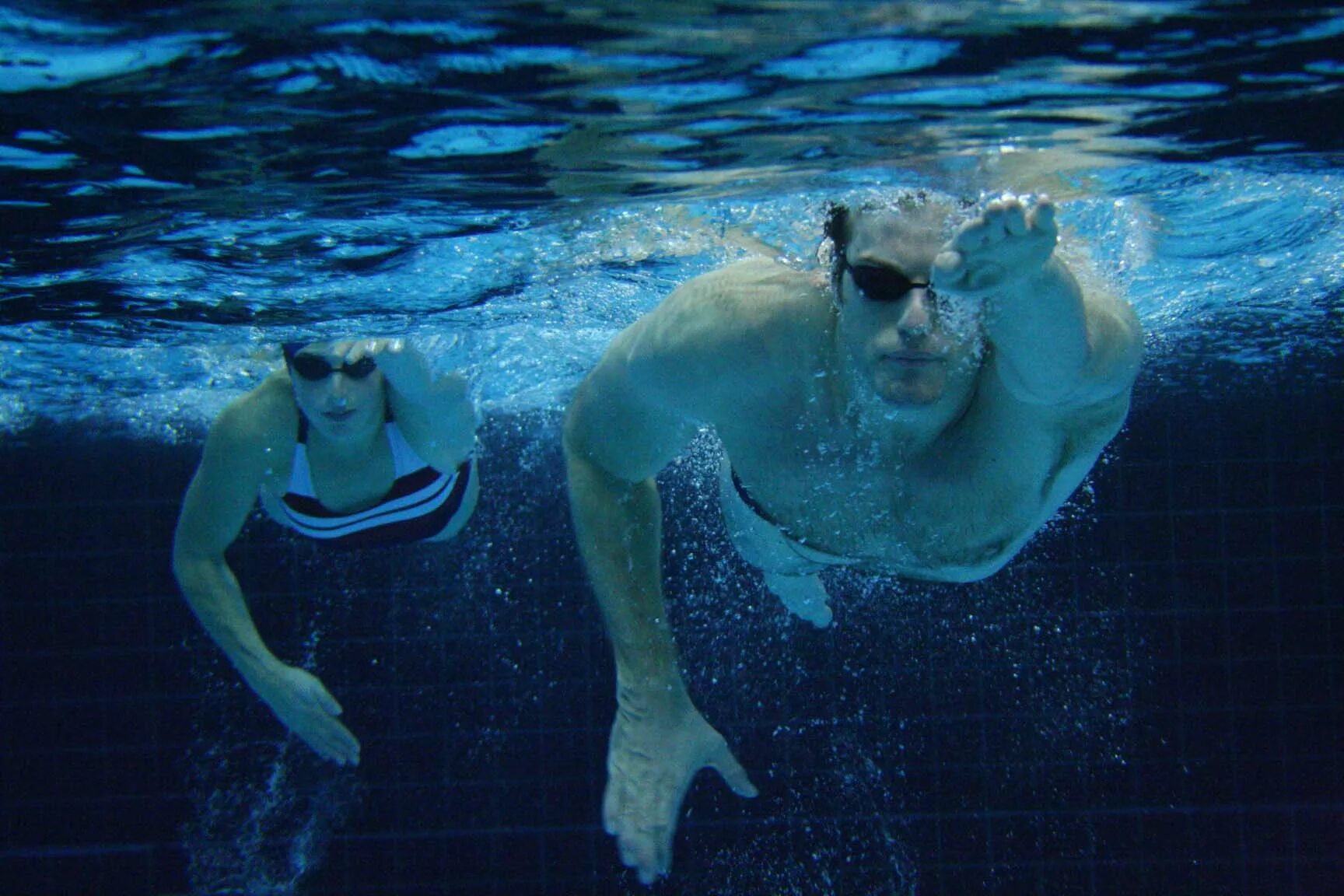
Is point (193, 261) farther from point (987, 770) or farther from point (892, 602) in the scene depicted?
point (987, 770)

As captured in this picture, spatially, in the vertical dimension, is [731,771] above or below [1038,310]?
below

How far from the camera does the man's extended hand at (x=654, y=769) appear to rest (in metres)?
3.15

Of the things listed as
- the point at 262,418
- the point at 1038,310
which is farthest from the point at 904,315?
the point at 262,418

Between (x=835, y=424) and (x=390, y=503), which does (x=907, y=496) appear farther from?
(x=390, y=503)

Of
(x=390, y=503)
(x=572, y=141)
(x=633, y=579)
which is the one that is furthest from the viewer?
(x=390, y=503)

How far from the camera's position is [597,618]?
12195mm

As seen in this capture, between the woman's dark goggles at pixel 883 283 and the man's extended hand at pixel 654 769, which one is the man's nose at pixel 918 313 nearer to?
the woman's dark goggles at pixel 883 283

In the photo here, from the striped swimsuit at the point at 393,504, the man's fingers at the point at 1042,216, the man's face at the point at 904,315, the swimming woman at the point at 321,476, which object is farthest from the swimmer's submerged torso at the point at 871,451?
the striped swimsuit at the point at 393,504

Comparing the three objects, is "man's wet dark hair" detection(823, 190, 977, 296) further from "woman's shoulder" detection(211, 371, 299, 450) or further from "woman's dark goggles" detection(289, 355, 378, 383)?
"woman's shoulder" detection(211, 371, 299, 450)

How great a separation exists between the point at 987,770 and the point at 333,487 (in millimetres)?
9098

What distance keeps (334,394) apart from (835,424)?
347cm

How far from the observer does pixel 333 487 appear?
6199mm

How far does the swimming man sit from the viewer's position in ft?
9.25

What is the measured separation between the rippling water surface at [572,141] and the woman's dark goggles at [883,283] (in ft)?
2.88
